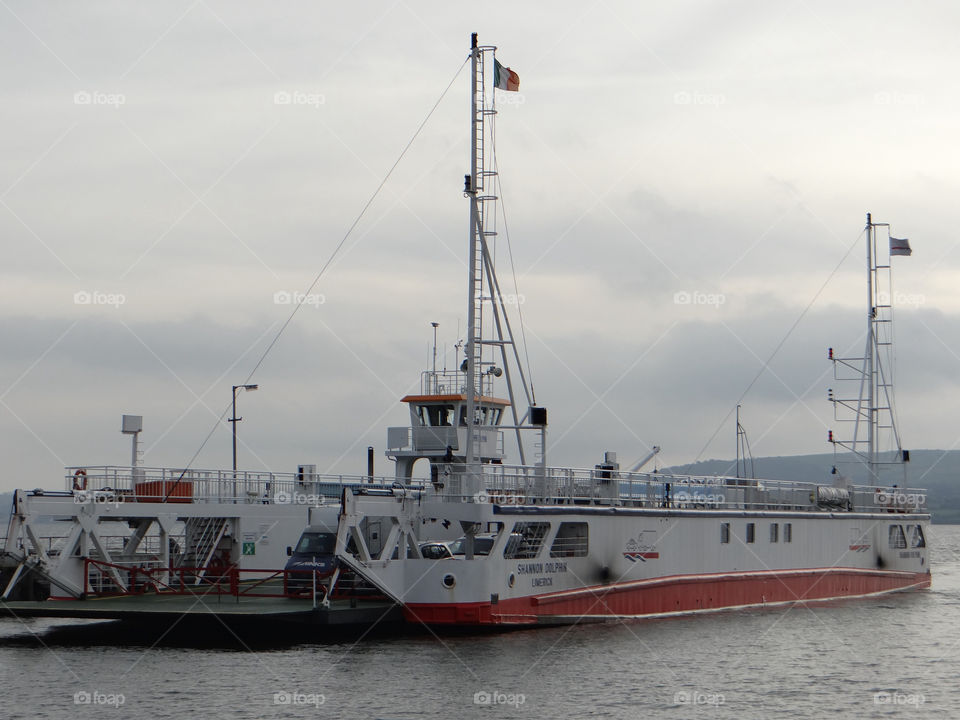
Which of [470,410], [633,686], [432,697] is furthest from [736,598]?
[432,697]

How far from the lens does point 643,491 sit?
42.5 metres

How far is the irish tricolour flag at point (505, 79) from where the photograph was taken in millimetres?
39656

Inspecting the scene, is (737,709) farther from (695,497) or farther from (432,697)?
(695,497)

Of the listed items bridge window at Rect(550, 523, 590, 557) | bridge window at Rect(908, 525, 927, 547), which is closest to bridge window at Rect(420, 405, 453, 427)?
bridge window at Rect(550, 523, 590, 557)

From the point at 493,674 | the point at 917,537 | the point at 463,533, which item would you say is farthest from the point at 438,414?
the point at 917,537

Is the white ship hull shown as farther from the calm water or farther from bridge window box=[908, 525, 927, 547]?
bridge window box=[908, 525, 927, 547]

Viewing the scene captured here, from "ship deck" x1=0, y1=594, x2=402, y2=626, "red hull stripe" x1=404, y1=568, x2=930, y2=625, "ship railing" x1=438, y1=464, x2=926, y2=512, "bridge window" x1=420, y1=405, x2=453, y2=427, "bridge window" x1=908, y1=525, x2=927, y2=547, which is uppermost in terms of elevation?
"bridge window" x1=420, y1=405, x2=453, y2=427

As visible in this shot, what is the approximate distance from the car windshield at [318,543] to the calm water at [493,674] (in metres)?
3.30

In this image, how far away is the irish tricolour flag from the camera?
39.7 m

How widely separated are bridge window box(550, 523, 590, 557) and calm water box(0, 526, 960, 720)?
2306 millimetres

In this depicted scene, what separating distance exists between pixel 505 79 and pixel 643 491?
46.8 feet

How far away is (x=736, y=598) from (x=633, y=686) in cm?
1763

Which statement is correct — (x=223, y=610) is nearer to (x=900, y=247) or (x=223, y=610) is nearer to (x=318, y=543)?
(x=318, y=543)

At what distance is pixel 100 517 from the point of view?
36.4 m
